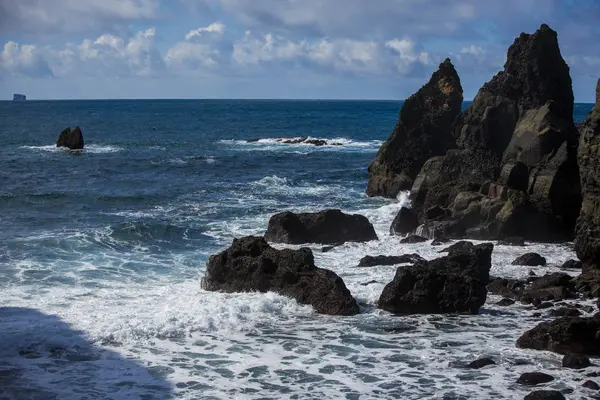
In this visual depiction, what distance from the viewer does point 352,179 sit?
58.2 meters

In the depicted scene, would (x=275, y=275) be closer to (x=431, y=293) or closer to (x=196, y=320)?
(x=196, y=320)

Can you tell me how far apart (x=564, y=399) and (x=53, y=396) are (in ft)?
35.9

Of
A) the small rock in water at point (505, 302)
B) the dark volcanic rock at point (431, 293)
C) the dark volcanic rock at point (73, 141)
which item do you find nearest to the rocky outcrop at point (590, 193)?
the small rock in water at point (505, 302)

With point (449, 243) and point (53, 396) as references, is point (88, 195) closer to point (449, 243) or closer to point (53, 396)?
point (449, 243)

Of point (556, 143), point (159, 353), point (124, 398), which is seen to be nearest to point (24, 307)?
point (159, 353)

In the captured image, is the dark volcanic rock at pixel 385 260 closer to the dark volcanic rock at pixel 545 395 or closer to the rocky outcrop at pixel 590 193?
the rocky outcrop at pixel 590 193

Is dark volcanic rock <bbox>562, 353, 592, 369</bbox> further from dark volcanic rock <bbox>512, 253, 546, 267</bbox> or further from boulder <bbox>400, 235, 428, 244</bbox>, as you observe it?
boulder <bbox>400, 235, 428, 244</bbox>

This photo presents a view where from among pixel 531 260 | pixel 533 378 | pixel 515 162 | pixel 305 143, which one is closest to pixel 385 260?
pixel 531 260

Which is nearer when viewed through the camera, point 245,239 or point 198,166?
point 245,239

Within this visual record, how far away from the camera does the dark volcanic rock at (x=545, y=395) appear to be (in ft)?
53.4

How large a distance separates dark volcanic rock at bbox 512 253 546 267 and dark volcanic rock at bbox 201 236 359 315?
340 inches

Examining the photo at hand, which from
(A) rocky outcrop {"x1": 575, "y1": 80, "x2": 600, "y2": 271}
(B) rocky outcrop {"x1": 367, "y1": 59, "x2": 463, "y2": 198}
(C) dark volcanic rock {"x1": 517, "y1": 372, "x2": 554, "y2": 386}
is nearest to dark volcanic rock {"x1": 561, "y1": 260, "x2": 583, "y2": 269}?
(A) rocky outcrop {"x1": 575, "y1": 80, "x2": 600, "y2": 271}

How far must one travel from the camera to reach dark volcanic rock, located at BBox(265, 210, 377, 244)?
34406 mm

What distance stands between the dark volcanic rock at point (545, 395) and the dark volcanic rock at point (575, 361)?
7.14 ft
